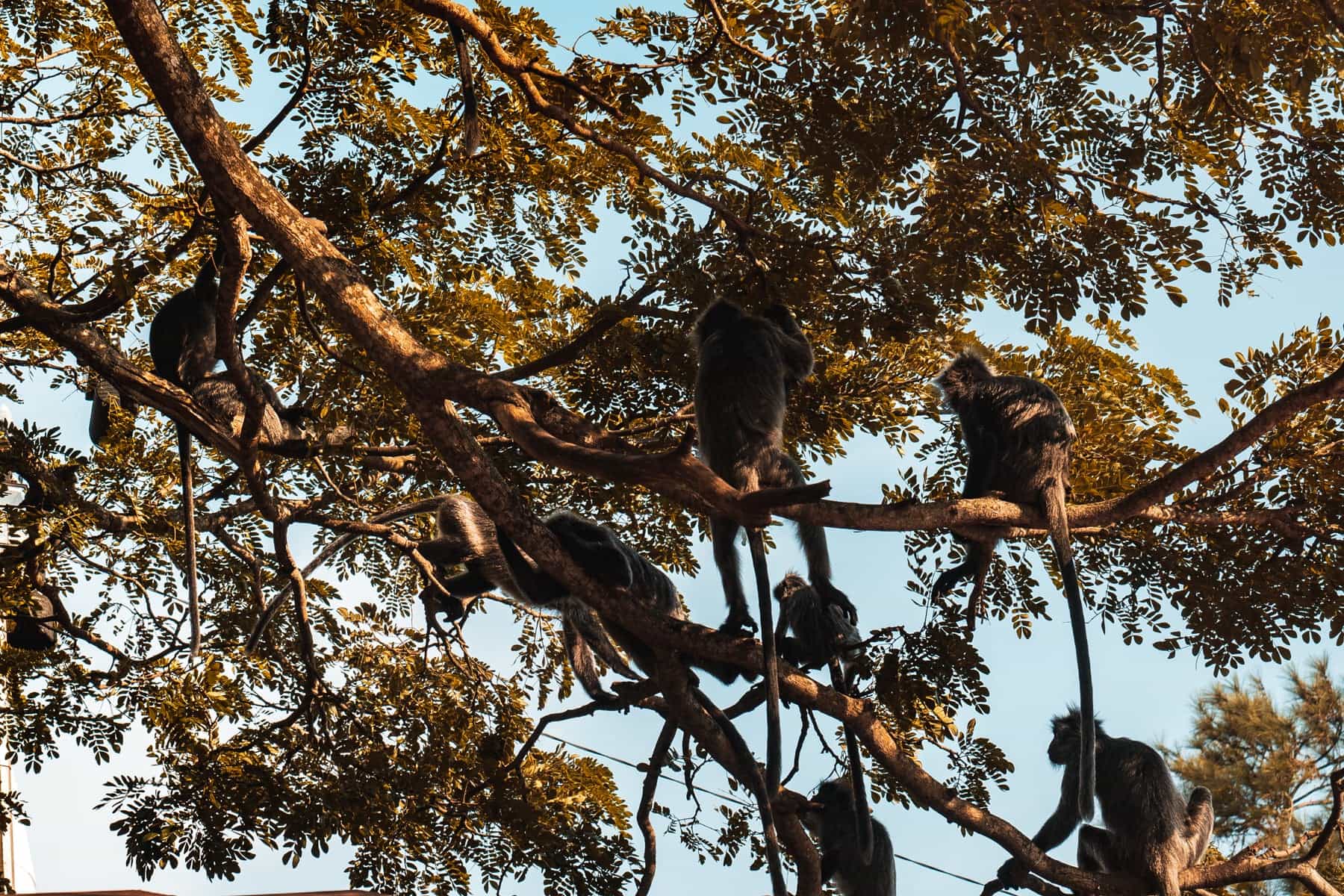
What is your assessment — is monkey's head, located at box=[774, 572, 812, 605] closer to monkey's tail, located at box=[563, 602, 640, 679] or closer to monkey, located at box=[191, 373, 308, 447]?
monkey's tail, located at box=[563, 602, 640, 679]

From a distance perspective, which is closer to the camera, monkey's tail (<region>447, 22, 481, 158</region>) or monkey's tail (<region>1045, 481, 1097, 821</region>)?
monkey's tail (<region>1045, 481, 1097, 821</region>)

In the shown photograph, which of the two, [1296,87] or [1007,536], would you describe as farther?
[1007,536]

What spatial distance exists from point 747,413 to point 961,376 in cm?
101

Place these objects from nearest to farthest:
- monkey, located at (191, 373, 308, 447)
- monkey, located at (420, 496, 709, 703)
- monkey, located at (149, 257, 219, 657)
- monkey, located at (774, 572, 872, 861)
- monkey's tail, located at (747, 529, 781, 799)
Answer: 1. monkey's tail, located at (747, 529, 781, 799)
2. monkey, located at (774, 572, 872, 861)
3. monkey, located at (420, 496, 709, 703)
4. monkey, located at (191, 373, 308, 447)
5. monkey, located at (149, 257, 219, 657)

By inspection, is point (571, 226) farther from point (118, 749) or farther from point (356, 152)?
point (118, 749)

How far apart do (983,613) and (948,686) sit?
0.69 metres

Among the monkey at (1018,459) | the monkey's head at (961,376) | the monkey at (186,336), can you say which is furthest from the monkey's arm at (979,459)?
the monkey at (186,336)

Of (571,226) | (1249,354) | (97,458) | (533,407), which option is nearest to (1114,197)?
(1249,354)

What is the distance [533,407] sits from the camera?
407 centimetres

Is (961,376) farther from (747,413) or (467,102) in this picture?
(467,102)

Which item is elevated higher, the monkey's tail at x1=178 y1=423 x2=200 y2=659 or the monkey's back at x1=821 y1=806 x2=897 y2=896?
the monkey's tail at x1=178 y1=423 x2=200 y2=659

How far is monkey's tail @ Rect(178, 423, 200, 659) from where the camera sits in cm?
516

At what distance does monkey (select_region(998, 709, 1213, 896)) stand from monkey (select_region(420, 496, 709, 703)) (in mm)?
2048

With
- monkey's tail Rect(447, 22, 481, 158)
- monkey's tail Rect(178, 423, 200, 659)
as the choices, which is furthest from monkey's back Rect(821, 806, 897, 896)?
monkey's tail Rect(447, 22, 481, 158)
